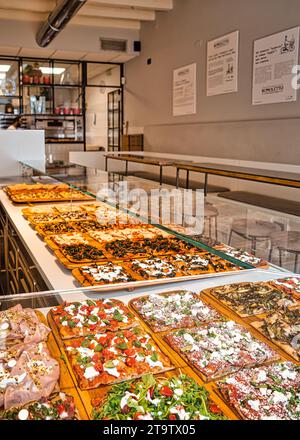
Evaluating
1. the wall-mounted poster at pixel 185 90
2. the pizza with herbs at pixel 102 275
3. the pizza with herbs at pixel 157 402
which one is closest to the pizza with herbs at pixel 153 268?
the pizza with herbs at pixel 102 275

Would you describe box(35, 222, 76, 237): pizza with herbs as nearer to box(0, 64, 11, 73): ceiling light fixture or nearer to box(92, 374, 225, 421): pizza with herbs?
box(92, 374, 225, 421): pizza with herbs

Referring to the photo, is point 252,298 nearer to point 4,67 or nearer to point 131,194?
point 131,194

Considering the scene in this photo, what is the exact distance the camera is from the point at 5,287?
3623 millimetres

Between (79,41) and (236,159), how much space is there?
14.7 feet

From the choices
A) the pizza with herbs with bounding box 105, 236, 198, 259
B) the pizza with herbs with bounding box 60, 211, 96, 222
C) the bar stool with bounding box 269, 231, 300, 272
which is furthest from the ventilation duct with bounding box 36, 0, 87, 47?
the pizza with herbs with bounding box 105, 236, 198, 259

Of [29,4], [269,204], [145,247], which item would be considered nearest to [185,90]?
[29,4]

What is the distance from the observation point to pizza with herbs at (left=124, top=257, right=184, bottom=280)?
1.59m

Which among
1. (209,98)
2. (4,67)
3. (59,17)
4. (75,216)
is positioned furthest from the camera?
(4,67)

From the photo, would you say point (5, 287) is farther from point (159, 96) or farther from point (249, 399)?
point (159, 96)

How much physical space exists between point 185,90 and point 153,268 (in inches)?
231

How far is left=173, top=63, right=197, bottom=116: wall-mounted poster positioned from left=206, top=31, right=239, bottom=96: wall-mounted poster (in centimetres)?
46

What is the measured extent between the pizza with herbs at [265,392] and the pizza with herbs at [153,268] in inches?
23.4

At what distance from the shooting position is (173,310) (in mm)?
1315

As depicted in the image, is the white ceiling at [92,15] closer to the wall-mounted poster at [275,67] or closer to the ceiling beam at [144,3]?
the ceiling beam at [144,3]
